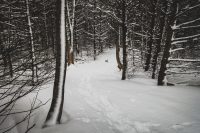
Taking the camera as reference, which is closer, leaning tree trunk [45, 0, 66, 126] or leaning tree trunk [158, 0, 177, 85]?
leaning tree trunk [45, 0, 66, 126]

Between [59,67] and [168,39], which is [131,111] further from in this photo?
[168,39]

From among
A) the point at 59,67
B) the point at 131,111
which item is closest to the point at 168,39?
the point at 131,111

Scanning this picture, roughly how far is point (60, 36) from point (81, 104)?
142 inches

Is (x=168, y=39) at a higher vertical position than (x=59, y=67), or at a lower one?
higher

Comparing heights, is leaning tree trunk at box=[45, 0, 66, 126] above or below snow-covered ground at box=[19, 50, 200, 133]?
A: above

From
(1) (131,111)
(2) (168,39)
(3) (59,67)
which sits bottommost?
(1) (131,111)

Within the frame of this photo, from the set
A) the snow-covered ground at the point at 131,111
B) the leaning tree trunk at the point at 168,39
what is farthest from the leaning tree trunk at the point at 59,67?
the leaning tree trunk at the point at 168,39

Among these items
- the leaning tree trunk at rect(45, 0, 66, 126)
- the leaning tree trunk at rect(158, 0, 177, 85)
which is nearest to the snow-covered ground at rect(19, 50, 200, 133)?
the leaning tree trunk at rect(45, 0, 66, 126)

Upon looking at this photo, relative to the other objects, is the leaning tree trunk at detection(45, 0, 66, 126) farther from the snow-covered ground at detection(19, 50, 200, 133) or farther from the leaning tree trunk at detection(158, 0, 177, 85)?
the leaning tree trunk at detection(158, 0, 177, 85)

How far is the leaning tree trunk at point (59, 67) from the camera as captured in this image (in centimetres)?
591

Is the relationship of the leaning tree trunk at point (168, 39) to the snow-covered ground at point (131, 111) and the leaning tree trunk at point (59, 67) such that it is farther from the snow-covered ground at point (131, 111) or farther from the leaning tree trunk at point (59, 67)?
the leaning tree trunk at point (59, 67)

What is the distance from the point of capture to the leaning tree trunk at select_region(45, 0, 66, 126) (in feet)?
19.4

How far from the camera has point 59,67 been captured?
20.1ft

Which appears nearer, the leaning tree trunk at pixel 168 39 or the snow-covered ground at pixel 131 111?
the snow-covered ground at pixel 131 111
